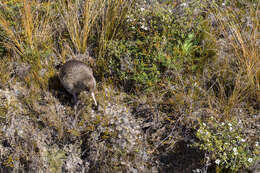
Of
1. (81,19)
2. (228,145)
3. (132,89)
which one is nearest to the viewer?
(228,145)

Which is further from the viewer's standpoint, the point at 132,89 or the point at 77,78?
the point at 132,89

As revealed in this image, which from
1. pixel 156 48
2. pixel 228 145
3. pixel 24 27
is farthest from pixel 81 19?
pixel 228 145

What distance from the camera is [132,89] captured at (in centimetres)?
387

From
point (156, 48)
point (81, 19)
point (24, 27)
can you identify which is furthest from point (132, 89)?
point (24, 27)

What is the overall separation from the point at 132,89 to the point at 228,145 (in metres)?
1.53

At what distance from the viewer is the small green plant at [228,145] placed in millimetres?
2906

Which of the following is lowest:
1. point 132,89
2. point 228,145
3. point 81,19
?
point 132,89

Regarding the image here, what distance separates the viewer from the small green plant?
2.91 metres

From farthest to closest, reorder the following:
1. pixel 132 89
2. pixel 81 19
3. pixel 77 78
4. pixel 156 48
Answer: pixel 81 19 → pixel 132 89 → pixel 156 48 → pixel 77 78

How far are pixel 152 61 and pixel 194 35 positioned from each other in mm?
791

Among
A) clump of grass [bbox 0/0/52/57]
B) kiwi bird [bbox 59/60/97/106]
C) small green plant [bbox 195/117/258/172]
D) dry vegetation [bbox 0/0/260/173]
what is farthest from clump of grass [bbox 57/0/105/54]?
small green plant [bbox 195/117/258/172]

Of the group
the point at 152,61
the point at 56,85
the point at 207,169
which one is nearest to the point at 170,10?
the point at 152,61

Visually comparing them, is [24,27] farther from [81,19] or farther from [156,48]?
[156,48]

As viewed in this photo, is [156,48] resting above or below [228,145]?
above
